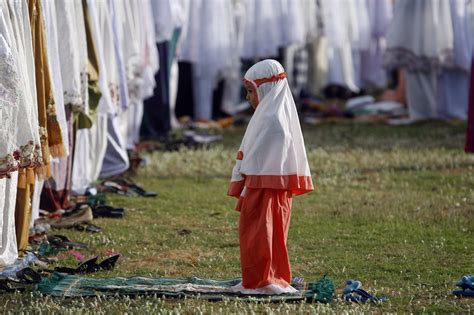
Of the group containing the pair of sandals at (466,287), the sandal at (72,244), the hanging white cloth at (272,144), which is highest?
the hanging white cloth at (272,144)

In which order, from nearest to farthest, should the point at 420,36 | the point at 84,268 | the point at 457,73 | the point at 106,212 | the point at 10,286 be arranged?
1. the point at 10,286
2. the point at 84,268
3. the point at 106,212
4. the point at 420,36
5. the point at 457,73

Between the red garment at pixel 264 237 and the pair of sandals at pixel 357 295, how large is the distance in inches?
12.8

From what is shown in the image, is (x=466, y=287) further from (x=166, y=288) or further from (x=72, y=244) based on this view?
(x=72, y=244)

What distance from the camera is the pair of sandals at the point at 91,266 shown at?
21.0ft

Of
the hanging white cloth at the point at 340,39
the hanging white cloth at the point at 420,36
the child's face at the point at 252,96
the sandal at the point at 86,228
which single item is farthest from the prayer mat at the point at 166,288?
the hanging white cloth at the point at 340,39

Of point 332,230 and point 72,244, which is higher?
point 72,244

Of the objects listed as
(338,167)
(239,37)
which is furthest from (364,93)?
(338,167)

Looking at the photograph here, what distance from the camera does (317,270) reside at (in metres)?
6.57

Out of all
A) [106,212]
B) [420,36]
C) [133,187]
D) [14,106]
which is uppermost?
[14,106]

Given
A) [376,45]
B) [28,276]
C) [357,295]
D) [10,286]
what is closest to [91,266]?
[28,276]

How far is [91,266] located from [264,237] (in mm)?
1262

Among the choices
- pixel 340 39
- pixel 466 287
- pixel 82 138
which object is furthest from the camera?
pixel 340 39

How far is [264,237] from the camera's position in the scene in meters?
5.70

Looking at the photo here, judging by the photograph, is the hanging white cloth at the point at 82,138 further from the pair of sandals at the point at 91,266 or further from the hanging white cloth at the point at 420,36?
the hanging white cloth at the point at 420,36
